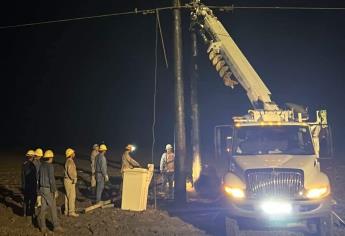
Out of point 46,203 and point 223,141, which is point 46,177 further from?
point 223,141

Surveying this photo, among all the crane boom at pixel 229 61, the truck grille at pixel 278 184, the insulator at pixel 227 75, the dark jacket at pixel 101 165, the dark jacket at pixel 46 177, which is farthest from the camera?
the insulator at pixel 227 75

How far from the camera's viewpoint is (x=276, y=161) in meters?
10.5

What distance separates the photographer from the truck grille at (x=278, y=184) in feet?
33.2

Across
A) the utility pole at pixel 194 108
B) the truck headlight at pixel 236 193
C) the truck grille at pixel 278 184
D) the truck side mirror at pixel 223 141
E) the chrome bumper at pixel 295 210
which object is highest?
the utility pole at pixel 194 108

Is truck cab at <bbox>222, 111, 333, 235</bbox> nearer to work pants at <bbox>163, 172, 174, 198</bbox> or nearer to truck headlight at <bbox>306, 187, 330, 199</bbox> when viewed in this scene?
truck headlight at <bbox>306, 187, 330, 199</bbox>

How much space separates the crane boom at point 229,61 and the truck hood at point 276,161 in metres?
2.12

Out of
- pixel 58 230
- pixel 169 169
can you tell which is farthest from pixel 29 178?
pixel 169 169

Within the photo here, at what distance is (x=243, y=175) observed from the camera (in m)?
10.3

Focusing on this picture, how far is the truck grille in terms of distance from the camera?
1011cm

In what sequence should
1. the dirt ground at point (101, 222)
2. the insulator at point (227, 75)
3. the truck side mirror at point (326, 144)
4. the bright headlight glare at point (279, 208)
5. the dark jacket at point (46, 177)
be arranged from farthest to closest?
the insulator at point (227, 75) → the dirt ground at point (101, 222) → the dark jacket at point (46, 177) → the truck side mirror at point (326, 144) → the bright headlight glare at point (279, 208)

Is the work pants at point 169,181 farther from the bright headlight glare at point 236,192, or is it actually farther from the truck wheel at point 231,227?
the bright headlight glare at point 236,192

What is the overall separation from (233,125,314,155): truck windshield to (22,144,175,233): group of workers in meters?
3.90

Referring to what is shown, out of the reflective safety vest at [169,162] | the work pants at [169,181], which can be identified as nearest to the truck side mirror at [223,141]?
the reflective safety vest at [169,162]

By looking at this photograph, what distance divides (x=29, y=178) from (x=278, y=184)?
21.5 feet
